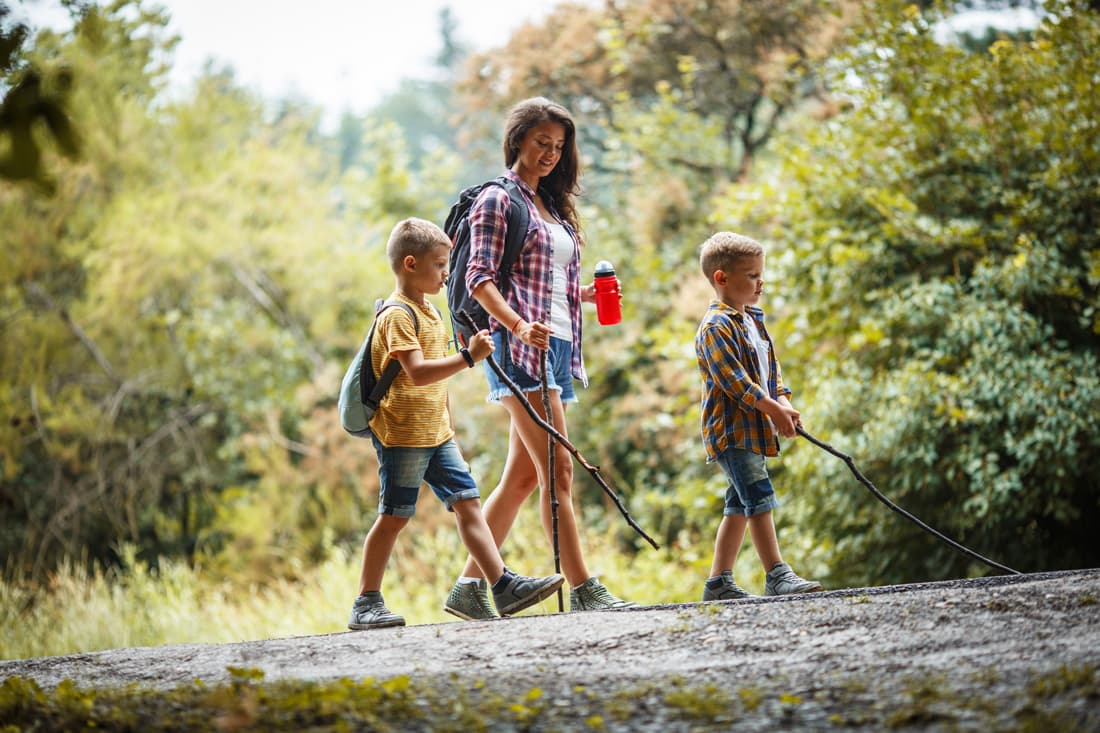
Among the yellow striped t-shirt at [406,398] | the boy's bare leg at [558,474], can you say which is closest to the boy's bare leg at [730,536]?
the boy's bare leg at [558,474]

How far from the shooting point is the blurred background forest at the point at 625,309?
7.16 metres

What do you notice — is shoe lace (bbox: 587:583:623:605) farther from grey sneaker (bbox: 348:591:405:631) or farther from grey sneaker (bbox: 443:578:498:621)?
grey sneaker (bbox: 348:591:405:631)

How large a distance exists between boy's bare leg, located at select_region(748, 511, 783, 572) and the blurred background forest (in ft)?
10.7

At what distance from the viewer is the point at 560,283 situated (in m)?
4.08

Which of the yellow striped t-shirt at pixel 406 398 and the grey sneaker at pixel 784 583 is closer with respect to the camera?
the yellow striped t-shirt at pixel 406 398

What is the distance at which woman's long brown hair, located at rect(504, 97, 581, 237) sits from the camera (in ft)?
13.2

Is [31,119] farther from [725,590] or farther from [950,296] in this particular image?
[950,296]

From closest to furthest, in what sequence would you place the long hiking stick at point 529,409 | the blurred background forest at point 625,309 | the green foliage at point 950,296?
the long hiking stick at point 529,409 → the green foliage at point 950,296 → the blurred background forest at point 625,309

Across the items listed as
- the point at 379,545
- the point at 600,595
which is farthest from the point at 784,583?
the point at 379,545

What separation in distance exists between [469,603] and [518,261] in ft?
4.00

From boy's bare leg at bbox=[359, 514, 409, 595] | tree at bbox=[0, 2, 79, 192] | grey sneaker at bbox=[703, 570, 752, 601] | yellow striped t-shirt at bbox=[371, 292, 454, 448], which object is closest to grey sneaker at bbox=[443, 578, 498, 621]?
boy's bare leg at bbox=[359, 514, 409, 595]

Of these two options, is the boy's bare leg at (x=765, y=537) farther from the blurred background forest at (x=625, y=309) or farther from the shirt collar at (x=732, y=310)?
the blurred background forest at (x=625, y=309)

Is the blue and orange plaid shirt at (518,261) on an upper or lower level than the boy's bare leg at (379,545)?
upper

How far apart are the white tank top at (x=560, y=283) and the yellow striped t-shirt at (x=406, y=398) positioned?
42 cm
